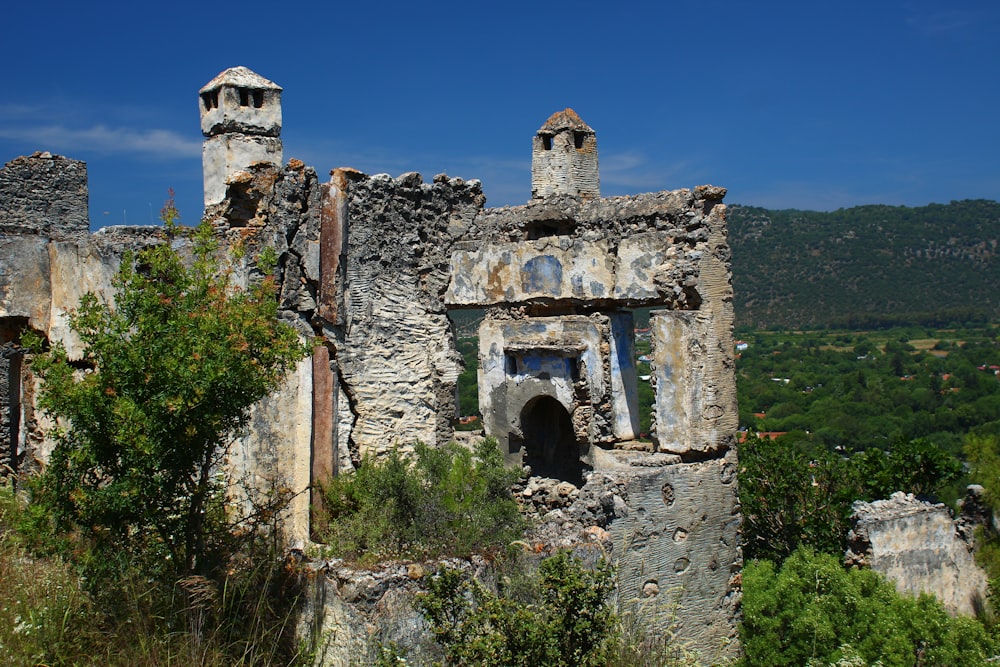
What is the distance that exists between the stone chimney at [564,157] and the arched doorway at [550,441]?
4.72 m

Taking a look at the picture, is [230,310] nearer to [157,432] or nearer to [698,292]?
[157,432]

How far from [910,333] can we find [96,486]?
184ft

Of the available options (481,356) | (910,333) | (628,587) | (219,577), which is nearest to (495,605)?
(219,577)

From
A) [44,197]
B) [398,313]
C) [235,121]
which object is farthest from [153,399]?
[235,121]

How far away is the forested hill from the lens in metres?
52.2

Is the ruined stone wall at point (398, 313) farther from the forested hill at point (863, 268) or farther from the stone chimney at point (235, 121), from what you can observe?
the forested hill at point (863, 268)

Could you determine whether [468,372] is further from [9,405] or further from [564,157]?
[9,405]

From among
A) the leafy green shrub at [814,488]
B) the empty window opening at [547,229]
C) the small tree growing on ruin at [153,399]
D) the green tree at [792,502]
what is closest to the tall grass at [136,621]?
the small tree growing on ruin at [153,399]

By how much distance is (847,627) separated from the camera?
870 centimetres

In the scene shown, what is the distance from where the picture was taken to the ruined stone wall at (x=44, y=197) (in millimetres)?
9625

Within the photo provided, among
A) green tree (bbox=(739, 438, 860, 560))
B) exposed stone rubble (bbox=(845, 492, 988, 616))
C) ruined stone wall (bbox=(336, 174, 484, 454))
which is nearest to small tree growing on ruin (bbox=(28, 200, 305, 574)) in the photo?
ruined stone wall (bbox=(336, 174, 484, 454))

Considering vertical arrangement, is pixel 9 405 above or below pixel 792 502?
above

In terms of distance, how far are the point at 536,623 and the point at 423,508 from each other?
2.47m

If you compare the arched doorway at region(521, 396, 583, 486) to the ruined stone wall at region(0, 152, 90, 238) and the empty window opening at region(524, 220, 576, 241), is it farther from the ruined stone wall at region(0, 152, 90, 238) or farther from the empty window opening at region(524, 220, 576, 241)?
the ruined stone wall at region(0, 152, 90, 238)
